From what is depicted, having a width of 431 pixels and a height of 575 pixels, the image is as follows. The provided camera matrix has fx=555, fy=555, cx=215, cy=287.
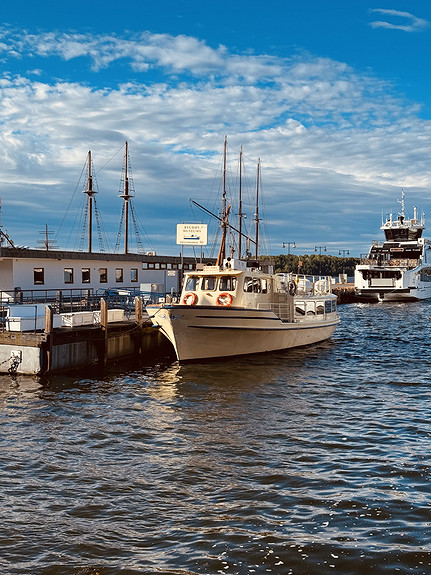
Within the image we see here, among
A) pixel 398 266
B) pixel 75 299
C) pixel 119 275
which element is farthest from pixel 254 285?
pixel 398 266

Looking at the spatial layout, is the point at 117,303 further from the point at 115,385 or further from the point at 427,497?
the point at 427,497

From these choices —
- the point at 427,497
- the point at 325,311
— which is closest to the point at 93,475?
the point at 427,497

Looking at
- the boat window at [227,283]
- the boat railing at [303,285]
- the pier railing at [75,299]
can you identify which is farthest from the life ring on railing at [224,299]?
the pier railing at [75,299]

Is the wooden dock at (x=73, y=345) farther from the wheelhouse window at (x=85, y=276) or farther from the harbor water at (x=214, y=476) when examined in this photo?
the wheelhouse window at (x=85, y=276)

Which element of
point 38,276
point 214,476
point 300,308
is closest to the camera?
point 214,476

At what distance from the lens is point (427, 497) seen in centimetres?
1078

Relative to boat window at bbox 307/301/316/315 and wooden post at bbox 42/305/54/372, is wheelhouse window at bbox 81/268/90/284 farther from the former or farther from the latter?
wooden post at bbox 42/305/54/372

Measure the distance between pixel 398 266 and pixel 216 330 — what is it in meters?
53.5

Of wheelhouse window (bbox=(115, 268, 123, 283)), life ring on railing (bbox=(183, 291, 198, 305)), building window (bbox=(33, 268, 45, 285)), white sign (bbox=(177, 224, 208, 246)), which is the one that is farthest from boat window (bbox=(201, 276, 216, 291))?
white sign (bbox=(177, 224, 208, 246))

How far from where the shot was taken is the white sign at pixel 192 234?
146ft

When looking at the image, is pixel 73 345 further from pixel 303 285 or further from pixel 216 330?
pixel 303 285

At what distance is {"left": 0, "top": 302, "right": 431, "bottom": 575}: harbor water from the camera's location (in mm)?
8672

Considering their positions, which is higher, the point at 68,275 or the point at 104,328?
the point at 68,275

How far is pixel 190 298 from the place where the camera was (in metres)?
28.4
